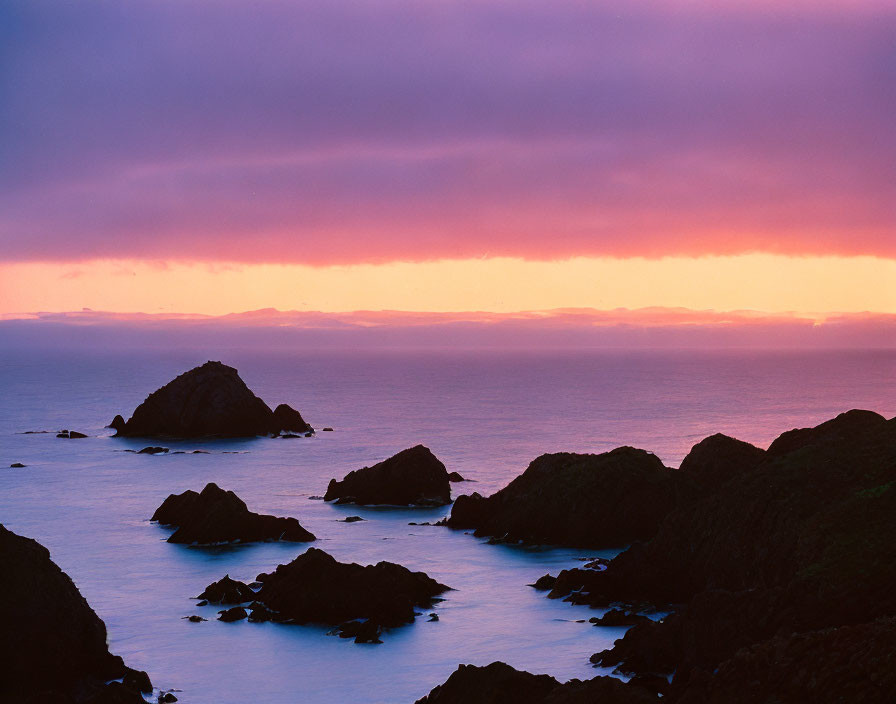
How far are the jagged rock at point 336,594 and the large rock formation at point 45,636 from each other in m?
8.71

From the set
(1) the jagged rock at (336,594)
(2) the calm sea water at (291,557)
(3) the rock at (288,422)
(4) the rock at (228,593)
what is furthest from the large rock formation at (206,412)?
(1) the jagged rock at (336,594)

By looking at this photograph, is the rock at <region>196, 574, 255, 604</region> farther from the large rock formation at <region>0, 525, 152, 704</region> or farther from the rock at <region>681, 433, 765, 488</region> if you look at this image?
the rock at <region>681, 433, 765, 488</region>

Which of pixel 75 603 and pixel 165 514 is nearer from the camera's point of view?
pixel 75 603

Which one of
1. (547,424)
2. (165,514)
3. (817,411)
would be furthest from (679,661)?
(817,411)

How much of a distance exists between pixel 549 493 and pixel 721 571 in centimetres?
1905

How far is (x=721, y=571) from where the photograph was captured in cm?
4325

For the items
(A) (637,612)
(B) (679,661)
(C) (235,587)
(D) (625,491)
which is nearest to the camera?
(B) (679,661)

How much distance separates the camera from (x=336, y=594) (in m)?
43.1

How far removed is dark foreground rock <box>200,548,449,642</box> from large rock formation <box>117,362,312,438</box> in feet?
290

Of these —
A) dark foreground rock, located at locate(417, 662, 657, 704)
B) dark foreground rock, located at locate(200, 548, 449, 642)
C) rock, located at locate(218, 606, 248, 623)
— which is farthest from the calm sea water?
dark foreground rock, located at locate(417, 662, 657, 704)

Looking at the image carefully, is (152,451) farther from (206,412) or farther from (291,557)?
(291,557)

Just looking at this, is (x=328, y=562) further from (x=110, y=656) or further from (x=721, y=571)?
(x=721, y=571)

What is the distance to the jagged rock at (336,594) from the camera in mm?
42594

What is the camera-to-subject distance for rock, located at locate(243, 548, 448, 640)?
42.6 m
